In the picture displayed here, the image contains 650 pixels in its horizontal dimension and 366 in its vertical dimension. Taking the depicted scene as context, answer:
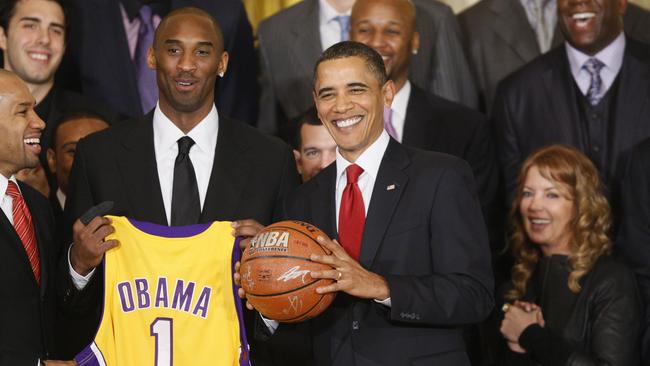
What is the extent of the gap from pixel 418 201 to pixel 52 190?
2.37 meters

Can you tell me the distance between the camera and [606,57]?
5.74 meters

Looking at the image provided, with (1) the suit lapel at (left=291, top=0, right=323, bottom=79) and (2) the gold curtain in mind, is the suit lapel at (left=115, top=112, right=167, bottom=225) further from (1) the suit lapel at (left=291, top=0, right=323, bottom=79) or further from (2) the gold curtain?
(2) the gold curtain

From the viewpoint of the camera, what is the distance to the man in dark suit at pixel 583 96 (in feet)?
18.4

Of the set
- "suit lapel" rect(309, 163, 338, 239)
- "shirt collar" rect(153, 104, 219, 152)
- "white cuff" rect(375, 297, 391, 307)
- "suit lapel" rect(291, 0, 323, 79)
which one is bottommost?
"white cuff" rect(375, 297, 391, 307)

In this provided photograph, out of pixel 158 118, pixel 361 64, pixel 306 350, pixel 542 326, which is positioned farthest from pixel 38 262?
pixel 542 326

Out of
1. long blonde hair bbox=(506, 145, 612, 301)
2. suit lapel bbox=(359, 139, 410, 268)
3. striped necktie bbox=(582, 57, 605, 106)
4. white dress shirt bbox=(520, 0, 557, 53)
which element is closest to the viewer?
suit lapel bbox=(359, 139, 410, 268)

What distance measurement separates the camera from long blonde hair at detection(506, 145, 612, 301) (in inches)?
194

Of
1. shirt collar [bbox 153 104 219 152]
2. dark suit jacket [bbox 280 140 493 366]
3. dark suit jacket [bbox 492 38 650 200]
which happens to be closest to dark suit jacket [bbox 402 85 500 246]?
dark suit jacket [bbox 492 38 650 200]

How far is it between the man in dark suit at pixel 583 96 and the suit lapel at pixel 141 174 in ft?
6.91

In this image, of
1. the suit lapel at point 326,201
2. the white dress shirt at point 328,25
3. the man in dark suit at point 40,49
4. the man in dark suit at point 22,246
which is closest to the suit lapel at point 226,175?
the suit lapel at point 326,201

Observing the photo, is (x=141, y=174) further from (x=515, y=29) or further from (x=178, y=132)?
(x=515, y=29)

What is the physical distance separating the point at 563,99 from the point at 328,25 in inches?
54.3

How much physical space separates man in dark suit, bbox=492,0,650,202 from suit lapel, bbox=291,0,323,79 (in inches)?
40.7

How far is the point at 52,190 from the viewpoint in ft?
18.0
